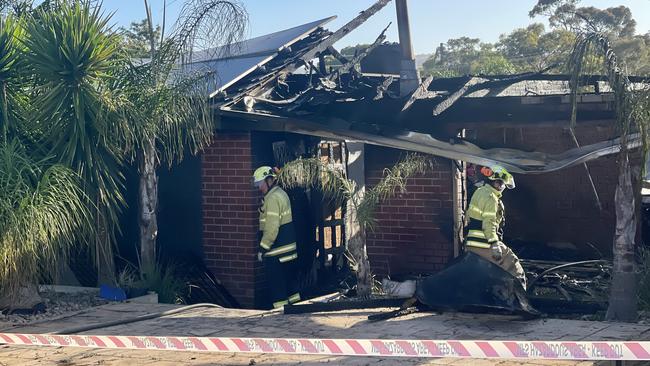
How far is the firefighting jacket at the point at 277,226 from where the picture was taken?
998cm

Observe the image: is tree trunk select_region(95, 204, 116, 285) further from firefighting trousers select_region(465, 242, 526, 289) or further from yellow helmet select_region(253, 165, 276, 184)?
firefighting trousers select_region(465, 242, 526, 289)

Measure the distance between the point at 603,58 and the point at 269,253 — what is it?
452 cm

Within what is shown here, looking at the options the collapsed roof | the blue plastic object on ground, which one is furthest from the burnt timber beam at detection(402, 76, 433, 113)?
the blue plastic object on ground

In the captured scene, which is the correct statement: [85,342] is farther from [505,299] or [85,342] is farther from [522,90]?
[522,90]

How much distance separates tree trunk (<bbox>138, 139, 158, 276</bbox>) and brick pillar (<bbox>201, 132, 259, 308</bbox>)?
1.09 meters

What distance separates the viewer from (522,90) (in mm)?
10766

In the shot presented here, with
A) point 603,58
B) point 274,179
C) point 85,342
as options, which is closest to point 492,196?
point 603,58

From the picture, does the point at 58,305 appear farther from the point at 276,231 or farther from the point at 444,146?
the point at 444,146

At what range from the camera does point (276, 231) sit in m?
10.0

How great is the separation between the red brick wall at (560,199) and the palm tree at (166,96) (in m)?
5.03

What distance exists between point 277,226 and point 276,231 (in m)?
0.07

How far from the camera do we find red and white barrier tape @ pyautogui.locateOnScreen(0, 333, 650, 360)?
5742 millimetres

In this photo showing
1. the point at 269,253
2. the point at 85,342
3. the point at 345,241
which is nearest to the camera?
the point at 85,342

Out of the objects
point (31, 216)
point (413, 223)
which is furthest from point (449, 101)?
point (31, 216)
